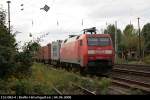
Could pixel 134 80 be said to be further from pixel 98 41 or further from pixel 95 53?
pixel 98 41

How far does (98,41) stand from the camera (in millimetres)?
26203

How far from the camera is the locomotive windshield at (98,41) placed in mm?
25950

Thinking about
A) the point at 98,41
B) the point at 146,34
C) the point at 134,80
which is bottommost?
the point at 134,80

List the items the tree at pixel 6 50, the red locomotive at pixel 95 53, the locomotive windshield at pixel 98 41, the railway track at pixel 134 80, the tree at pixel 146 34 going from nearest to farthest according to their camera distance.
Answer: the tree at pixel 6 50
the railway track at pixel 134 80
the red locomotive at pixel 95 53
the locomotive windshield at pixel 98 41
the tree at pixel 146 34

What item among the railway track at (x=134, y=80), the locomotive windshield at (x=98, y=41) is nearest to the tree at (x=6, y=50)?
the railway track at (x=134, y=80)

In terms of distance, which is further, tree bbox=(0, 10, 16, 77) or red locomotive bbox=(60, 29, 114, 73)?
red locomotive bbox=(60, 29, 114, 73)

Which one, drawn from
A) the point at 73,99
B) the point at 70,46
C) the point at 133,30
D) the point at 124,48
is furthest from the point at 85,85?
the point at 133,30

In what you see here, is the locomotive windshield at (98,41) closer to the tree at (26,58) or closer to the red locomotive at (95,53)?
the red locomotive at (95,53)

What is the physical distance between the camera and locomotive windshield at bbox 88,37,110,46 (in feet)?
85.1

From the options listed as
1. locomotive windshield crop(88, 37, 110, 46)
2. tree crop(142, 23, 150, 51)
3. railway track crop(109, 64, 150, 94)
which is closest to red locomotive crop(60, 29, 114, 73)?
locomotive windshield crop(88, 37, 110, 46)

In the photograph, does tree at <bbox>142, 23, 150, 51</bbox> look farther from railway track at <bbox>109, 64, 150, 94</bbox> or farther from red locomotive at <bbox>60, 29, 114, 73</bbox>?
red locomotive at <bbox>60, 29, 114, 73</bbox>

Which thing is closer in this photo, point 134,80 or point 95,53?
point 134,80

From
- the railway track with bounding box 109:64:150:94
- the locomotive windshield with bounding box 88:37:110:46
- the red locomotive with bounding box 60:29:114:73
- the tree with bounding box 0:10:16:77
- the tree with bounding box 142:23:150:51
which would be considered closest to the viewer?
the tree with bounding box 0:10:16:77

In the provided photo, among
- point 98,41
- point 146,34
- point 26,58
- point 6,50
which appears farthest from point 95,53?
point 146,34
